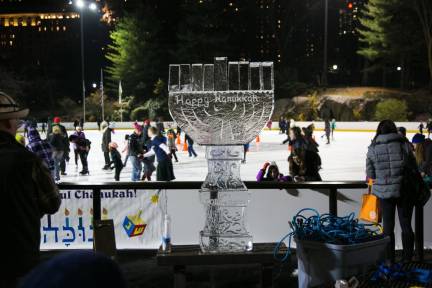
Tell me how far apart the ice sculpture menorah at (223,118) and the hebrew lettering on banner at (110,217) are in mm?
2653

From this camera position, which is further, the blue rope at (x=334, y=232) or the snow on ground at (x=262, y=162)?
the snow on ground at (x=262, y=162)

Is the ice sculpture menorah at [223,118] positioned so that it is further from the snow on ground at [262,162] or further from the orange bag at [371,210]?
the snow on ground at [262,162]

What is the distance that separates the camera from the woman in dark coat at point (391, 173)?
4.88 m

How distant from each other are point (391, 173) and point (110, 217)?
9.21 feet

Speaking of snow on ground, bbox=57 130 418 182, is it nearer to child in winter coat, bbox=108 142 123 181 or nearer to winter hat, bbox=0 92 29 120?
child in winter coat, bbox=108 142 123 181

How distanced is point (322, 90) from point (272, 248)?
127ft

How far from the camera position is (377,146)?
4984mm

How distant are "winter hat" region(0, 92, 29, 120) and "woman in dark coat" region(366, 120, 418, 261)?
3.33m

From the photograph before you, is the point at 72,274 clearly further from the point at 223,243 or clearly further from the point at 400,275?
the point at 223,243

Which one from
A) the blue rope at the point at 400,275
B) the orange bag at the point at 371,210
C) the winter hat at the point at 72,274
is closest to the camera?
the winter hat at the point at 72,274

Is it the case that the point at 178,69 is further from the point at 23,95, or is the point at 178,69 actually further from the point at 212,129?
the point at 23,95

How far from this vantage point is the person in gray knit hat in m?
2.14

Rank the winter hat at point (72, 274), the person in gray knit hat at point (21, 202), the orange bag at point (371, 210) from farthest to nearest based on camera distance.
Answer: the orange bag at point (371, 210) → the person in gray knit hat at point (21, 202) → the winter hat at point (72, 274)

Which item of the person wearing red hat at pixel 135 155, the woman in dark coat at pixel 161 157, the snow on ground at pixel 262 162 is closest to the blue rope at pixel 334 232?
the woman in dark coat at pixel 161 157
